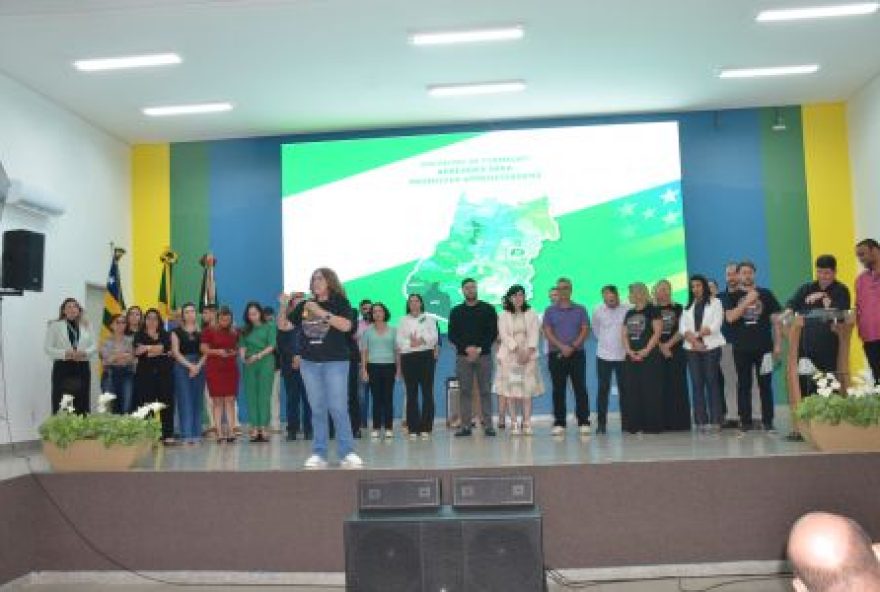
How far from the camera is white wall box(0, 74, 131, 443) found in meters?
7.43

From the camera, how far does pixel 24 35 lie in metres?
6.64

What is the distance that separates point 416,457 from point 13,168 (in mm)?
4935

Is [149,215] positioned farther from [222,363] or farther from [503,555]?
[503,555]

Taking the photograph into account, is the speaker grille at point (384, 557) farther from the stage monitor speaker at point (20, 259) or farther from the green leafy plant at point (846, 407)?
the stage monitor speaker at point (20, 259)

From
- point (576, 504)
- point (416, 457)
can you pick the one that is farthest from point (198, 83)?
point (576, 504)

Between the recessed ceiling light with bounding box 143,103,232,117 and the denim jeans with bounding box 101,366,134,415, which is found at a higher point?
the recessed ceiling light with bounding box 143,103,232,117

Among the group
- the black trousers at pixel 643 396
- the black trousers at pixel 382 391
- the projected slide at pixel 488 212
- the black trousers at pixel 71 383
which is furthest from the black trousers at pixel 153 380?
the black trousers at pixel 643 396

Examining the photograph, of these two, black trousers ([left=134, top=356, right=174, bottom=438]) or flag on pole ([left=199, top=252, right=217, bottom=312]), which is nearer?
black trousers ([left=134, top=356, right=174, bottom=438])

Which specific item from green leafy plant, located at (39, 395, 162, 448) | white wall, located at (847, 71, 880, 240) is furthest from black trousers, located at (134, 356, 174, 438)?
white wall, located at (847, 71, 880, 240)

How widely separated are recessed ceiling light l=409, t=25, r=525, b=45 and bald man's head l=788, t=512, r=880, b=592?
6022 mm

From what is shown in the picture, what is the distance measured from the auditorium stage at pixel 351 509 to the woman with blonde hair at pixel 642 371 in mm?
2185

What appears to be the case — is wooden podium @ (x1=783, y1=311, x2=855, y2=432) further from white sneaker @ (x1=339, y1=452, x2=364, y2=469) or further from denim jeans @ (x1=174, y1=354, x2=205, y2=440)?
denim jeans @ (x1=174, y1=354, x2=205, y2=440)

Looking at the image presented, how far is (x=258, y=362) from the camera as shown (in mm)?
7074

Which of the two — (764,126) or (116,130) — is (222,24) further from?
(764,126)
